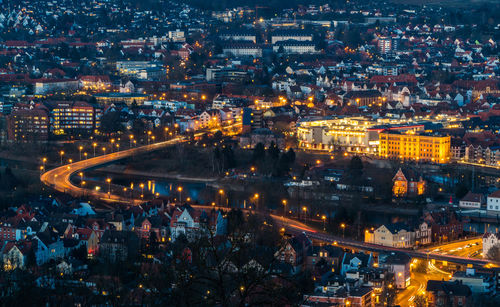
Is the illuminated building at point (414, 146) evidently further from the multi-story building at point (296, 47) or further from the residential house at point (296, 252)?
the multi-story building at point (296, 47)

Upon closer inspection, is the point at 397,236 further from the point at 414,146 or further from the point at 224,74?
the point at 224,74

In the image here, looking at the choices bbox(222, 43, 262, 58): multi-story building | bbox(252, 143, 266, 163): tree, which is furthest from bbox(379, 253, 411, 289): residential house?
bbox(222, 43, 262, 58): multi-story building

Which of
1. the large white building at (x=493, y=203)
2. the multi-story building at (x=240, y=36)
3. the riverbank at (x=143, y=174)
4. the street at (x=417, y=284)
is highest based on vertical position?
the multi-story building at (x=240, y=36)

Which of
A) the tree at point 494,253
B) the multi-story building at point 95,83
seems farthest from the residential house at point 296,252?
the multi-story building at point 95,83

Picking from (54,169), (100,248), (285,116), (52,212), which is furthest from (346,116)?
(100,248)

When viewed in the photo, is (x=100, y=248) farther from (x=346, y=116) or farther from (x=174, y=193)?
(x=346, y=116)

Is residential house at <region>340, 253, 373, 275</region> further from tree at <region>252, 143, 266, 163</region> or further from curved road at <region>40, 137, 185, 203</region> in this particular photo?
tree at <region>252, 143, 266, 163</region>
